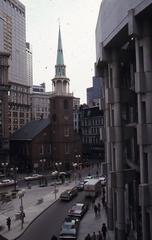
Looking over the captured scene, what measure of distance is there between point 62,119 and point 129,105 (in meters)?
52.7

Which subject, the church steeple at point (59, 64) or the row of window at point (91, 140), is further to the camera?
the row of window at point (91, 140)

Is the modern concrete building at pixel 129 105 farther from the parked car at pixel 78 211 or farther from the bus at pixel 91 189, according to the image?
the bus at pixel 91 189

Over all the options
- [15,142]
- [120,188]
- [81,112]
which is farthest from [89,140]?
[120,188]

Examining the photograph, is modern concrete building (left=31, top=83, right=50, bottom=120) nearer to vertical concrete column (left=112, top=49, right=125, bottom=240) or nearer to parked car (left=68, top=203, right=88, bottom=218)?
parked car (left=68, top=203, right=88, bottom=218)

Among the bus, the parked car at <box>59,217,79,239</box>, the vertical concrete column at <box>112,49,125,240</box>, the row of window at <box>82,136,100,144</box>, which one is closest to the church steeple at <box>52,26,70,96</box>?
the row of window at <box>82,136,100,144</box>

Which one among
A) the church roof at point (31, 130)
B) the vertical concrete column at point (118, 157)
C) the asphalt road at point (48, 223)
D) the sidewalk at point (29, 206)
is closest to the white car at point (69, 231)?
the asphalt road at point (48, 223)

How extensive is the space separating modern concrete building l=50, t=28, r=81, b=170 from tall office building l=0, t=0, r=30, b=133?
2039 inches

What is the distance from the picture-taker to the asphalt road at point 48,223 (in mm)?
32297

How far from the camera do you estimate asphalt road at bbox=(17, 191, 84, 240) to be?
32297 millimetres

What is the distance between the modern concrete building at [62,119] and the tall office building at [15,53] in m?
51.8

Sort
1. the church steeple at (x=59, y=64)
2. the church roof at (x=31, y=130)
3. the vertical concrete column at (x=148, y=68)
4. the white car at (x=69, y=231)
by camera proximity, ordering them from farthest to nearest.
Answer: the church roof at (x=31, y=130), the church steeple at (x=59, y=64), the white car at (x=69, y=231), the vertical concrete column at (x=148, y=68)

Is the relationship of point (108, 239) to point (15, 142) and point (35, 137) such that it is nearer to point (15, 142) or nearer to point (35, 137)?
point (35, 137)

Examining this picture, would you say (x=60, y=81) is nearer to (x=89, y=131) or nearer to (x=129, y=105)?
(x=89, y=131)

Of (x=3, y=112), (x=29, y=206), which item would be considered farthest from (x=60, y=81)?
(x=29, y=206)
